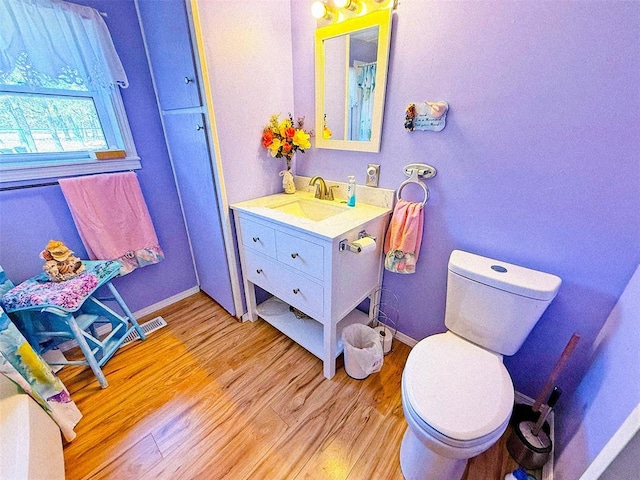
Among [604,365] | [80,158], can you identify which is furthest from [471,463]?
[80,158]

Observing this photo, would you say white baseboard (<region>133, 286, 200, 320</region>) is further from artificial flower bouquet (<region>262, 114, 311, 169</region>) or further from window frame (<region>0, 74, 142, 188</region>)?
artificial flower bouquet (<region>262, 114, 311, 169</region>)

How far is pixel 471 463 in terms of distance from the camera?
1.07 m

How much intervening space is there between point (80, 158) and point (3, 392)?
1163mm

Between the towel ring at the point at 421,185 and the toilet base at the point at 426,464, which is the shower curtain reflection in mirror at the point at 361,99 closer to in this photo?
the towel ring at the point at 421,185

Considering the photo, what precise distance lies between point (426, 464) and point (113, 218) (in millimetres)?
2007

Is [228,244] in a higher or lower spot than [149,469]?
higher

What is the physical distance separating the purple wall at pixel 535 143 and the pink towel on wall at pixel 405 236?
3.2 inches

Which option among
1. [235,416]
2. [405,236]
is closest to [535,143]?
[405,236]

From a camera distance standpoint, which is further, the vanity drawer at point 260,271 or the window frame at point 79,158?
the vanity drawer at point 260,271

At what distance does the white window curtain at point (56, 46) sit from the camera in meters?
1.12

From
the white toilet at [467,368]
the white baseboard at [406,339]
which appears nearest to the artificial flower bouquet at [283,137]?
the white toilet at [467,368]

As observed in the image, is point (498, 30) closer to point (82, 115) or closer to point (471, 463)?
point (471, 463)

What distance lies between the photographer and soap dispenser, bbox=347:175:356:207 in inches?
55.9

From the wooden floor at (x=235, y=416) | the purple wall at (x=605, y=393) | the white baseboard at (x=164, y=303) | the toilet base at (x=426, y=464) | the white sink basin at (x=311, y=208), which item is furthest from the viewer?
the white baseboard at (x=164, y=303)
